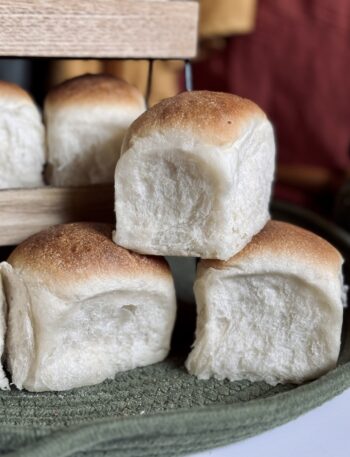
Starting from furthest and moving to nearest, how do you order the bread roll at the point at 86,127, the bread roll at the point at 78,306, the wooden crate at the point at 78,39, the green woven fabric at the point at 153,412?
the bread roll at the point at 86,127
the wooden crate at the point at 78,39
the bread roll at the point at 78,306
the green woven fabric at the point at 153,412

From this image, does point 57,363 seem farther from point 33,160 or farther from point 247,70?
point 247,70

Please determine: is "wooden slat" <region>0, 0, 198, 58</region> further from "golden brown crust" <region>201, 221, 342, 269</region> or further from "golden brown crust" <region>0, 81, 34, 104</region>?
"golden brown crust" <region>201, 221, 342, 269</region>

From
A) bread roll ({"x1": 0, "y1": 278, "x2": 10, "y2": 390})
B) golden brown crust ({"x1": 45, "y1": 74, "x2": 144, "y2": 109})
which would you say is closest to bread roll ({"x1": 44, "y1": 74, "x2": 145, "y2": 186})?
golden brown crust ({"x1": 45, "y1": 74, "x2": 144, "y2": 109})

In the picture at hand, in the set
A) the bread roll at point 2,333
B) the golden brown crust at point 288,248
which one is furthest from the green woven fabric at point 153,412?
the golden brown crust at point 288,248

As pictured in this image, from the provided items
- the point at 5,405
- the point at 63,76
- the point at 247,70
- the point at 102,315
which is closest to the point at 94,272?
the point at 102,315

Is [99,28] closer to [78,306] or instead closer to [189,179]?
[189,179]

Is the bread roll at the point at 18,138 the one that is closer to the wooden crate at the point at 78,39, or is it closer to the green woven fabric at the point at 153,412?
the wooden crate at the point at 78,39

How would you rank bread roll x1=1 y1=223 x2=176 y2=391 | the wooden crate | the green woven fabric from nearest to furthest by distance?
the green woven fabric, bread roll x1=1 y1=223 x2=176 y2=391, the wooden crate
